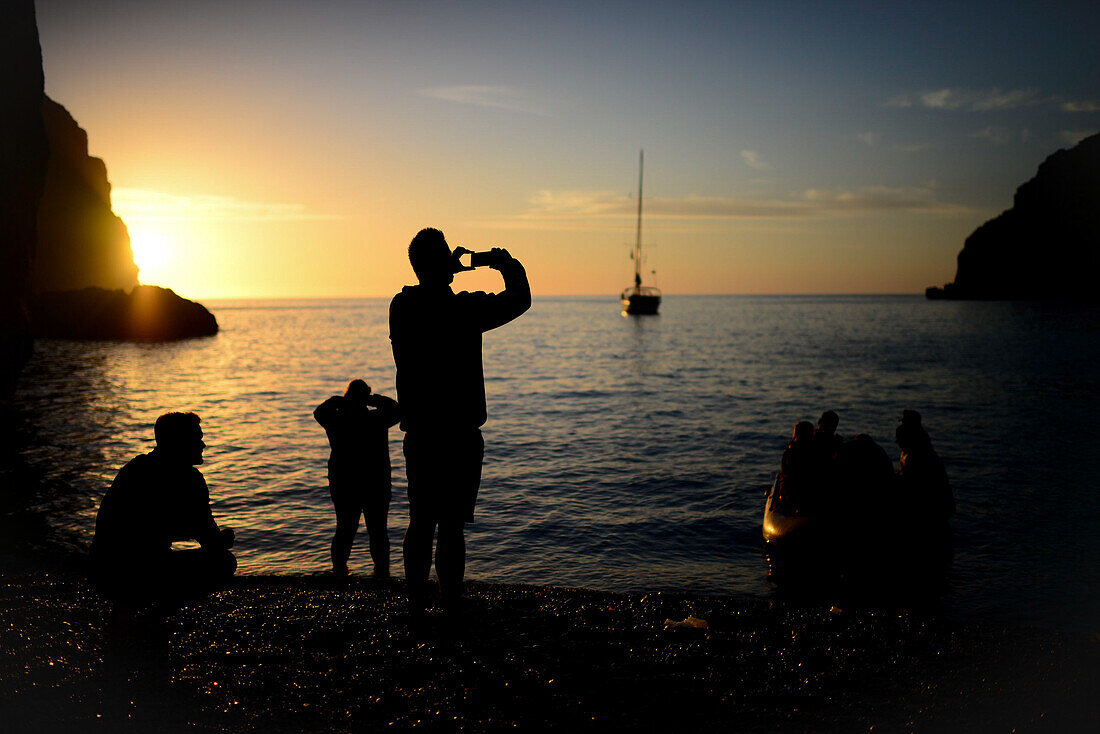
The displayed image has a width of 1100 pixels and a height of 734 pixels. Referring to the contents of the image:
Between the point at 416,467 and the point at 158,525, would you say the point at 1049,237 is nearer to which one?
the point at 416,467

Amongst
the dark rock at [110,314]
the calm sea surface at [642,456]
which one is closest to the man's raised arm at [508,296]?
the calm sea surface at [642,456]

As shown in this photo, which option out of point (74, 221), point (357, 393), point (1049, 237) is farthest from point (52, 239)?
point (1049, 237)

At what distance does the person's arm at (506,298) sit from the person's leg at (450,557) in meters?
1.35

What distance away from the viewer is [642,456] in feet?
52.3

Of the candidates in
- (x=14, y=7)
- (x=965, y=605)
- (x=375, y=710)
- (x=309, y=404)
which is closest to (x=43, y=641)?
(x=375, y=710)

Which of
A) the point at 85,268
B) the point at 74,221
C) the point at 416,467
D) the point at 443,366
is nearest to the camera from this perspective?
the point at 443,366

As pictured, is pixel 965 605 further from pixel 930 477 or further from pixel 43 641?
pixel 43 641

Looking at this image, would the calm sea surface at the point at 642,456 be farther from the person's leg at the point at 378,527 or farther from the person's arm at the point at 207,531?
the person's arm at the point at 207,531

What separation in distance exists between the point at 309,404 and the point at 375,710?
2283 centimetres

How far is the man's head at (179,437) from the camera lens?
13.1 feet

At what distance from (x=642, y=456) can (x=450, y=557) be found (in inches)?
481

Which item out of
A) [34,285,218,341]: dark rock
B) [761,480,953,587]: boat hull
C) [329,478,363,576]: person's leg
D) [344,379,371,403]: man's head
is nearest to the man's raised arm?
[344,379,371,403]: man's head

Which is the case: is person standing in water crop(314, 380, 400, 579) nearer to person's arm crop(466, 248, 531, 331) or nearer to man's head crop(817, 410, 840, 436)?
person's arm crop(466, 248, 531, 331)

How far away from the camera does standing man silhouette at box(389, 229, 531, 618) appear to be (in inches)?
152
